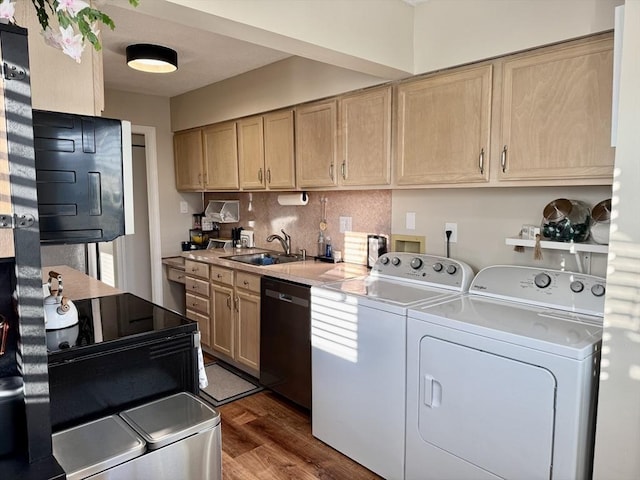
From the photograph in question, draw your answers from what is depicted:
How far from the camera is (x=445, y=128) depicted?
2465 mm

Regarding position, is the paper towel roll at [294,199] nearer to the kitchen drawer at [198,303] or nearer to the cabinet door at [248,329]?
the cabinet door at [248,329]

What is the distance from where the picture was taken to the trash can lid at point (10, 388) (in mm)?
1157

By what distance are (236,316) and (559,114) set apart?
8.41 ft

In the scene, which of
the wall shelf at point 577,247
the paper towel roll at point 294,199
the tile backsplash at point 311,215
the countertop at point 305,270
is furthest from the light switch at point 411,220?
the paper towel roll at point 294,199

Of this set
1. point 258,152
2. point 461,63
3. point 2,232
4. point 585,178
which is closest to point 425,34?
point 461,63

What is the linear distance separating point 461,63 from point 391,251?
4.10 feet

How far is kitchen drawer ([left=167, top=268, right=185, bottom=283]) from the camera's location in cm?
443

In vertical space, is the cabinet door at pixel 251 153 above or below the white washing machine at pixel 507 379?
above

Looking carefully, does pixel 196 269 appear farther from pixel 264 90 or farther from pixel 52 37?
pixel 52 37

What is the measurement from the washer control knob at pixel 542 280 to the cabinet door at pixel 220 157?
2621 mm

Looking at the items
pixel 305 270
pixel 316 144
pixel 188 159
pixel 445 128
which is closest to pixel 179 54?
pixel 316 144

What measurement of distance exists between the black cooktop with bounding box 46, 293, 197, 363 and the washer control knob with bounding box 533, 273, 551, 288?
1583 mm

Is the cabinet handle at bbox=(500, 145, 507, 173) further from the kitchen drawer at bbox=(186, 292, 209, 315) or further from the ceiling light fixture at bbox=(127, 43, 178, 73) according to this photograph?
the kitchen drawer at bbox=(186, 292, 209, 315)

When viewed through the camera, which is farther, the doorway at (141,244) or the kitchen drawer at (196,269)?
the doorway at (141,244)
